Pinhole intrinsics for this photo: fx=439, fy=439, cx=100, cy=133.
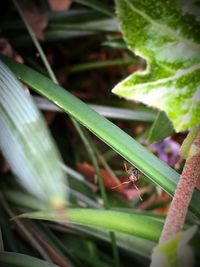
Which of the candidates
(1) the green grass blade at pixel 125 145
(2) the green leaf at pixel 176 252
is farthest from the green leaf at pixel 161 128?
(2) the green leaf at pixel 176 252

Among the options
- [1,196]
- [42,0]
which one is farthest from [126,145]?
[42,0]

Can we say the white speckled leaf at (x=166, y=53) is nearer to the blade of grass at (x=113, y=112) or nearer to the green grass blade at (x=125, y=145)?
the green grass blade at (x=125, y=145)

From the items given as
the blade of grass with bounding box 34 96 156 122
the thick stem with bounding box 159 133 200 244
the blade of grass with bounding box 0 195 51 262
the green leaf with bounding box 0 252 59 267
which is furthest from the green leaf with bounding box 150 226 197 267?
the blade of grass with bounding box 34 96 156 122

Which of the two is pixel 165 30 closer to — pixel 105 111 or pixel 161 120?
pixel 161 120

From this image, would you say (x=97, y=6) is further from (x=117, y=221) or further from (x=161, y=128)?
(x=117, y=221)

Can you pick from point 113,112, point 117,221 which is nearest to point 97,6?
point 113,112

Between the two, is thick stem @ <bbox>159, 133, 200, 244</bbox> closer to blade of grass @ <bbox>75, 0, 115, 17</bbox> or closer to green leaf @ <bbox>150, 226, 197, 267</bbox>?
green leaf @ <bbox>150, 226, 197, 267</bbox>
